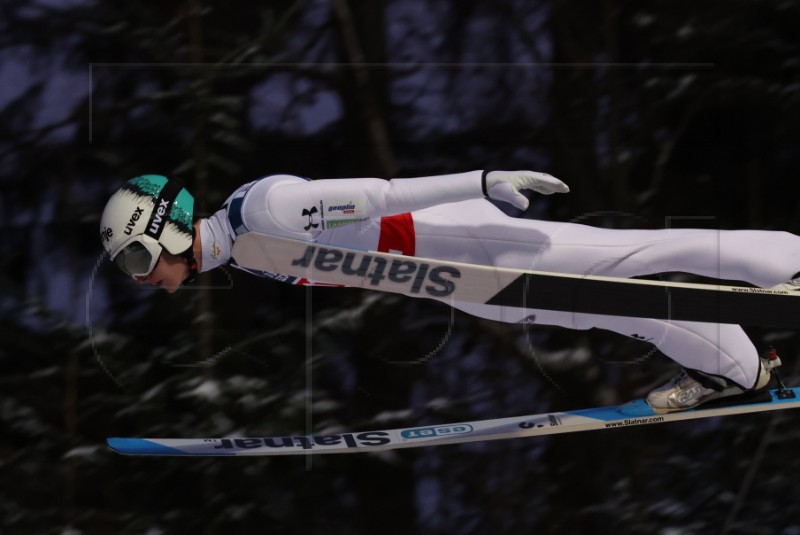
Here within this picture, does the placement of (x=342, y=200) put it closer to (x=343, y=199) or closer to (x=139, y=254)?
(x=343, y=199)

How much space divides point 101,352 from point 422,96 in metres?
1.84

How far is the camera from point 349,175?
14.1ft

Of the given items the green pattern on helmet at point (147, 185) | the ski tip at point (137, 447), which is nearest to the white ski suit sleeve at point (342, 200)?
the green pattern on helmet at point (147, 185)

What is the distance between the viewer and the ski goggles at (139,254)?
3258 millimetres

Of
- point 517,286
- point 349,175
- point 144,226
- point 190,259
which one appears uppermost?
point 349,175

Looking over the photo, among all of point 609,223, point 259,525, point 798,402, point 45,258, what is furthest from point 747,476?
point 45,258

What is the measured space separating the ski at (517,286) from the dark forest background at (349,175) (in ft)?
3.38

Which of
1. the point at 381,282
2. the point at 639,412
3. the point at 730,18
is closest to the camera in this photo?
the point at 381,282

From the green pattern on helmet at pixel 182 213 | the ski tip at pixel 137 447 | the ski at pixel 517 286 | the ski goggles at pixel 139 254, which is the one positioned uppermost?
the green pattern on helmet at pixel 182 213

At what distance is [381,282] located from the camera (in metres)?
3.34

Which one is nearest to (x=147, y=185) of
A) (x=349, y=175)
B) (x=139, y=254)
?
(x=139, y=254)

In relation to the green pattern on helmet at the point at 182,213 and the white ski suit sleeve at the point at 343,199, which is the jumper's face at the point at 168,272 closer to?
the green pattern on helmet at the point at 182,213

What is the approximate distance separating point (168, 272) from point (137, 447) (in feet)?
3.23

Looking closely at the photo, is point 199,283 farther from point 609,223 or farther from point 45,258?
point 609,223
